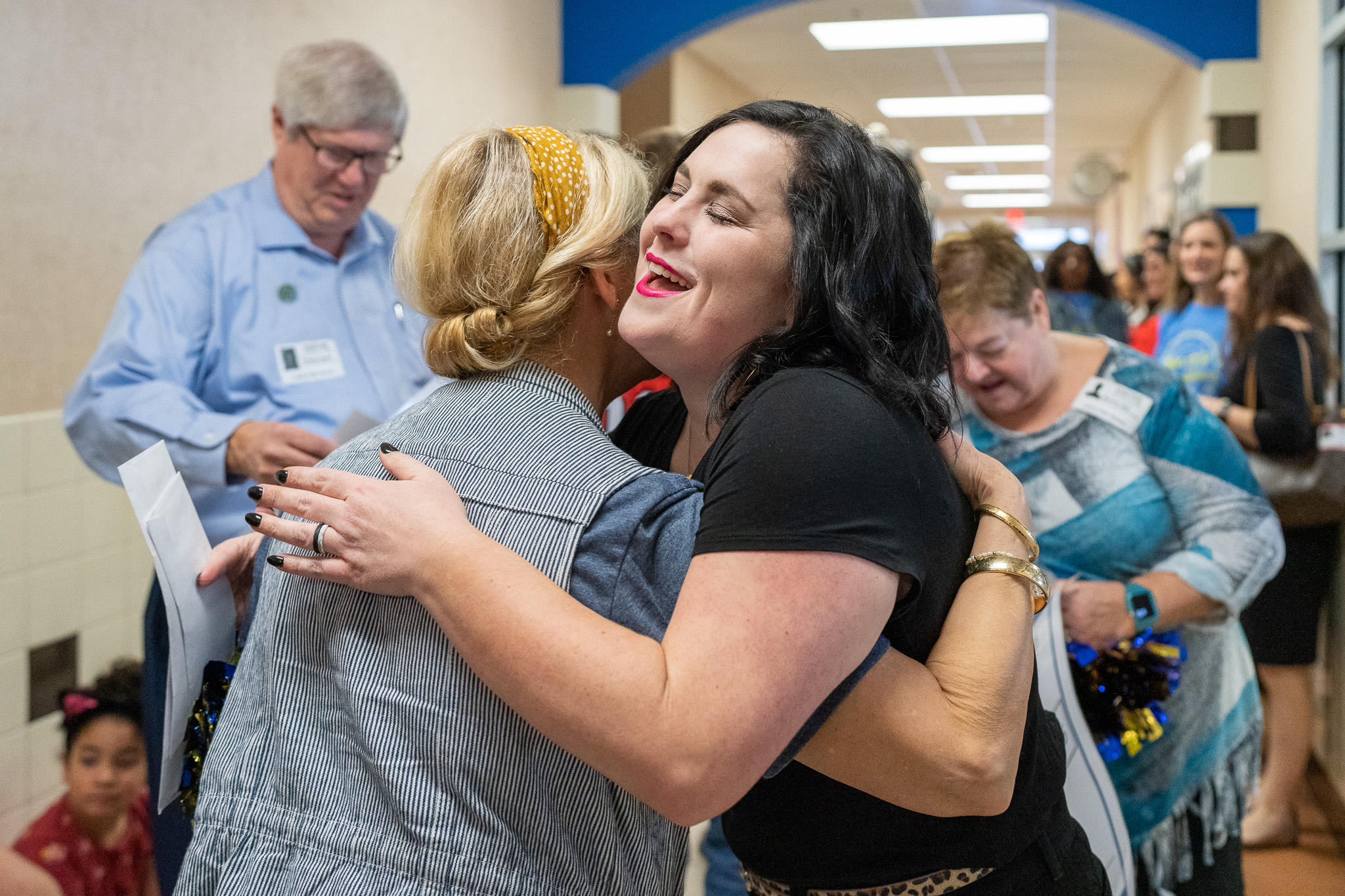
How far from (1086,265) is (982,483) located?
382cm

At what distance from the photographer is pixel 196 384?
7.46ft

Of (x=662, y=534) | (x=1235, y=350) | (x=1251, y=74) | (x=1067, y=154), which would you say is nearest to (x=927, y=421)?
(x=662, y=534)

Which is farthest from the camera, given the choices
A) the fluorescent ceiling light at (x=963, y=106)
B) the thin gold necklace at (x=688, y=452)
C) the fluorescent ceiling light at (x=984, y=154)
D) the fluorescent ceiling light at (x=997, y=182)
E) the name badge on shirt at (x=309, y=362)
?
the fluorescent ceiling light at (x=997, y=182)

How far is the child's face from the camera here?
2490 mm

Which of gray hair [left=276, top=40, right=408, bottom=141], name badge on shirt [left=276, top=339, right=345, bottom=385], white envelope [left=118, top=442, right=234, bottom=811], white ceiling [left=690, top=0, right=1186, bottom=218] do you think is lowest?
white envelope [left=118, top=442, right=234, bottom=811]

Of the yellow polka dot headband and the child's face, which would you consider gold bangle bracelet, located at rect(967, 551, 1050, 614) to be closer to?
the yellow polka dot headband

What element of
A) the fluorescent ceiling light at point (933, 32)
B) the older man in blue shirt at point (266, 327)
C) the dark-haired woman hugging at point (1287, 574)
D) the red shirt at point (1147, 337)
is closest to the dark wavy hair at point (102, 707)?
the older man in blue shirt at point (266, 327)

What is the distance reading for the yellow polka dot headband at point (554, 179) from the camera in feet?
3.67

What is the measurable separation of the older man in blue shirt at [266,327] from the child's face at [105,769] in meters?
0.65

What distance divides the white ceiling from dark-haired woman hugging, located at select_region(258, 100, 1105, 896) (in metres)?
6.27

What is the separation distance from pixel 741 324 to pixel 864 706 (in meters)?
0.42

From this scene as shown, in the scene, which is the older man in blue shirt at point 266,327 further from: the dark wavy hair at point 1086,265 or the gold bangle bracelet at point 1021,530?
the dark wavy hair at point 1086,265

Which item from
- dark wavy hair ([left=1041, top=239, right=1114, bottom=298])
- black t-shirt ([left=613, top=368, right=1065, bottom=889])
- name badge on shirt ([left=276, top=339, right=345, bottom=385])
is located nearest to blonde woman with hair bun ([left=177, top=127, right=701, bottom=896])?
black t-shirt ([left=613, top=368, right=1065, bottom=889])

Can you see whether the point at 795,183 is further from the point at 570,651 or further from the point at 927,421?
the point at 570,651
